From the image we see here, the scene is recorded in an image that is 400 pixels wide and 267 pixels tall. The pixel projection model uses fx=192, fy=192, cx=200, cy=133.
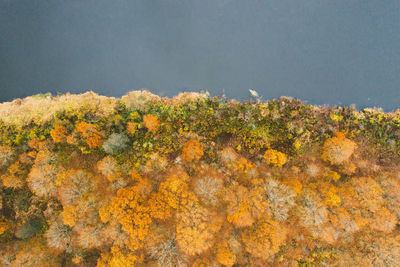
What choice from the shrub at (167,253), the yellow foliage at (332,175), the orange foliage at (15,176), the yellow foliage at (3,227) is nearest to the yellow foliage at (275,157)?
the yellow foliage at (332,175)

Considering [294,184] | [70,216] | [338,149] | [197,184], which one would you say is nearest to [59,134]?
[70,216]

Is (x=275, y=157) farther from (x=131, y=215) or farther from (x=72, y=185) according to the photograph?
(x=72, y=185)

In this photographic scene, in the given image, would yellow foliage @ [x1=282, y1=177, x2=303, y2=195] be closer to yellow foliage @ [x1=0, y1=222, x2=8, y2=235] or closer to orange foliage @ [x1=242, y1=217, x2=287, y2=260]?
orange foliage @ [x1=242, y1=217, x2=287, y2=260]

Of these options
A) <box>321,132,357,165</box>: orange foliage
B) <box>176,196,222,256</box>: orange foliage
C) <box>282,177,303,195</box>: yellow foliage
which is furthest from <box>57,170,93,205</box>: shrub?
<box>321,132,357,165</box>: orange foliage

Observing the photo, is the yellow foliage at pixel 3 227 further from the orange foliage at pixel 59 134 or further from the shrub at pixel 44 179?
the orange foliage at pixel 59 134

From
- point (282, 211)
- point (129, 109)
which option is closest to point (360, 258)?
point (282, 211)

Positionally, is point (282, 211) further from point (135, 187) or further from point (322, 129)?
point (135, 187)
